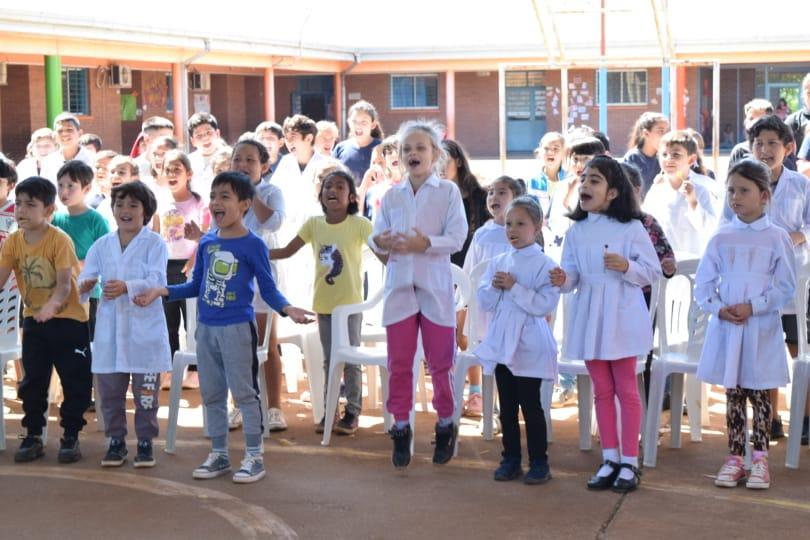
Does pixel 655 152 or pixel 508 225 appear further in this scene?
pixel 655 152

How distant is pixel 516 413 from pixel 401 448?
2.04ft

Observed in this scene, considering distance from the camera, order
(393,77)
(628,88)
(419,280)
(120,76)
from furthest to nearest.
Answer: (393,77), (628,88), (120,76), (419,280)

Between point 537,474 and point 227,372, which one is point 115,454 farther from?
point 537,474

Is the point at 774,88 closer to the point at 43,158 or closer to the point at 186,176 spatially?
the point at 43,158

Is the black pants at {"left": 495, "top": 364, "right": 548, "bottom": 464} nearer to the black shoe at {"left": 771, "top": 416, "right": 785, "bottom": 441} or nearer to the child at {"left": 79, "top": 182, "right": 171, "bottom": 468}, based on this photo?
the black shoe at {"left": 771, "top": 416, "right": 785, "bottom": 441}

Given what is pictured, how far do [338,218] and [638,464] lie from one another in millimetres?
2162

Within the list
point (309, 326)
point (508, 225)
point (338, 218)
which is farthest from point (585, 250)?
point (309, 326)

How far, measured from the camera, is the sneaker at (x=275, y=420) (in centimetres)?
733

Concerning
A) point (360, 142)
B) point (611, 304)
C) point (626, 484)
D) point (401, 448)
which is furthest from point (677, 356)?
point (360, 142)

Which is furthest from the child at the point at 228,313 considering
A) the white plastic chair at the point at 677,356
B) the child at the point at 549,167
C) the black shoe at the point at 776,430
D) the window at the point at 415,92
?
the window at the point at 415,92

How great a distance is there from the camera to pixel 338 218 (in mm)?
7195

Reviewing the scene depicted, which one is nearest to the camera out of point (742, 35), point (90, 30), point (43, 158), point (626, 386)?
point (626, 386)

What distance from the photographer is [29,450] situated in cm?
671

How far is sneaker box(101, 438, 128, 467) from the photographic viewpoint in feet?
21.4
